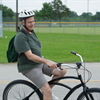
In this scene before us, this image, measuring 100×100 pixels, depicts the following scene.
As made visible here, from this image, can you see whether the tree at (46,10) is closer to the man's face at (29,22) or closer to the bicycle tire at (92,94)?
the man's face at (29,22)

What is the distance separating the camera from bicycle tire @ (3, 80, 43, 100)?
11.4 ft

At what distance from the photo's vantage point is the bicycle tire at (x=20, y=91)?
137 inches

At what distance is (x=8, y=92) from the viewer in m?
3.72

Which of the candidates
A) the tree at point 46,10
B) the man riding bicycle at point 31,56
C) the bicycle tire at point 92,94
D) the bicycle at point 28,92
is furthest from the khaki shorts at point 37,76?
the tree at point 46,10

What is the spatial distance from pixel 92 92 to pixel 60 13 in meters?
69.5

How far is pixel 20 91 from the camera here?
3.74 meters

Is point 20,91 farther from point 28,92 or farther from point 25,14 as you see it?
point 25,14

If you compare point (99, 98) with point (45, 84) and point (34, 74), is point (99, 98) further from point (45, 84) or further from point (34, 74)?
point (34, 74)

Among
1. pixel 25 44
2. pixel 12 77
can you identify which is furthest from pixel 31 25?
pixel 12 77

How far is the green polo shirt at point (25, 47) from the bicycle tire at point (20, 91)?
0.31 meters

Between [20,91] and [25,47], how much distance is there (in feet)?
3.23

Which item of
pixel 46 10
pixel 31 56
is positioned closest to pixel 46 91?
pixel 31 56

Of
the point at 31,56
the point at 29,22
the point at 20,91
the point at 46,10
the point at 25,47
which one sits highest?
the point at 46,10

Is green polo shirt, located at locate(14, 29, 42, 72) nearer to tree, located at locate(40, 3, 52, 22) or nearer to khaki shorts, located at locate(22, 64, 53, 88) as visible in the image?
khaki shorts, located at locate(22, 64, 53, 88)
